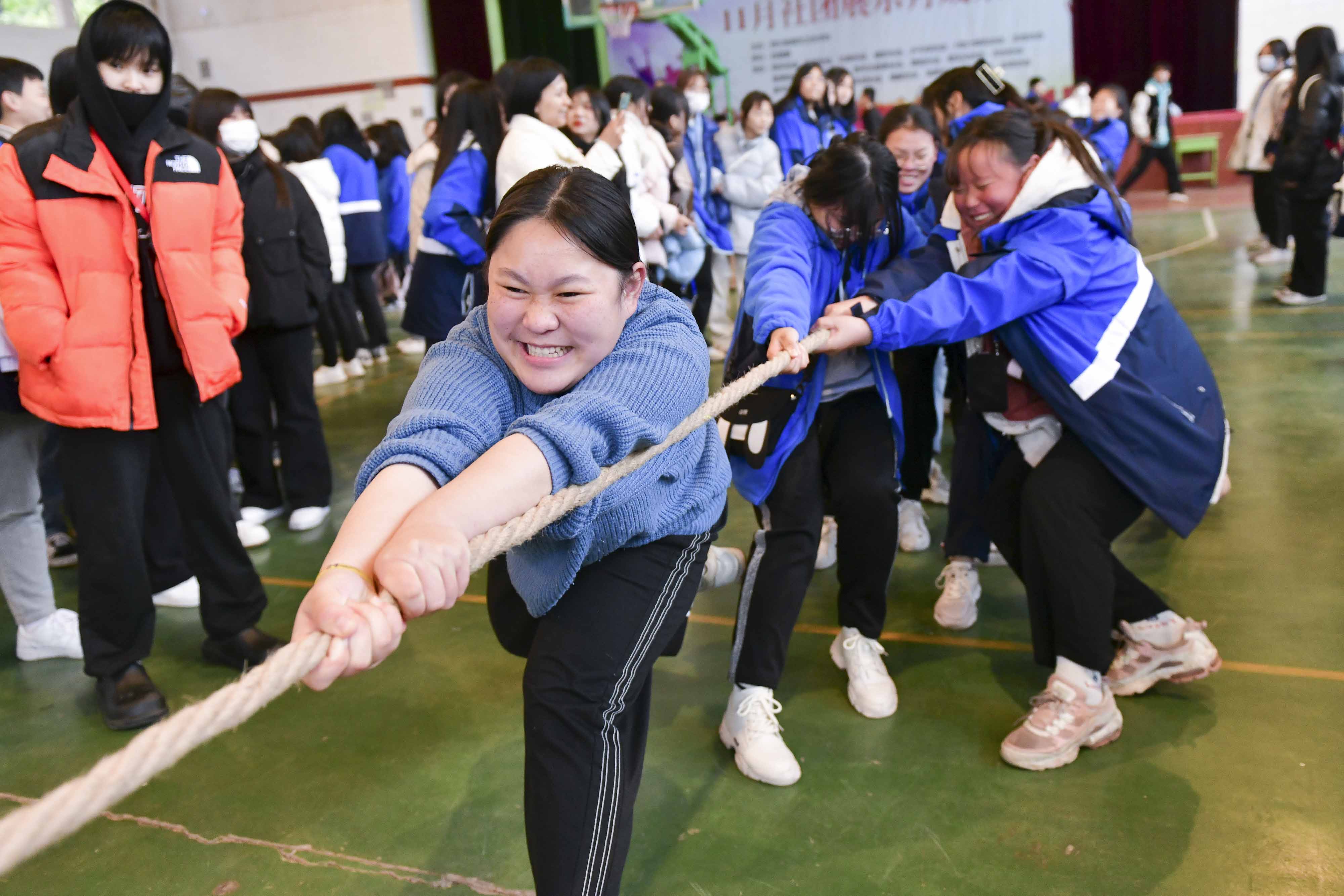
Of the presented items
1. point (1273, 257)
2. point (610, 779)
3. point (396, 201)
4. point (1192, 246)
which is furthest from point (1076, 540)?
point (1192, 246)

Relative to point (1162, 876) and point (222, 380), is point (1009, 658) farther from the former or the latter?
point (222, 380)

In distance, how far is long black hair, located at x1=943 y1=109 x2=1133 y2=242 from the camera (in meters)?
2.06

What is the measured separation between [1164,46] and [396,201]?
11.1 m

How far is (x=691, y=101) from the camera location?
→ 19.9 feet

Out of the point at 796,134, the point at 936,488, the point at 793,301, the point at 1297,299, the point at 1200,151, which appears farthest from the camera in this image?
the point at 1200,151

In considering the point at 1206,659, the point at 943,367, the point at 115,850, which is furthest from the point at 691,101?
the point at 115,850

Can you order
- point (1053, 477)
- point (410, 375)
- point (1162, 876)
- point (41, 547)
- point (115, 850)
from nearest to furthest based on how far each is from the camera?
point (1162, 876), point (115, 850), point (1053, 477), point (41, 547), point (410, 375)

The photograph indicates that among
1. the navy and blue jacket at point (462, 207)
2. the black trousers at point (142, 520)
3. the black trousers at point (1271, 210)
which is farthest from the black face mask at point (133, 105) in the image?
the black trousers at point (1271, 210)

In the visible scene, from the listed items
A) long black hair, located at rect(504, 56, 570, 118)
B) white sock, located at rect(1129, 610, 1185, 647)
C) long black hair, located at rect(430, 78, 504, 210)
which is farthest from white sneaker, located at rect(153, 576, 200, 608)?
white sock, located at rect(1129, 610, 1185, 647)

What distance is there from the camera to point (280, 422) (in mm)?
3572

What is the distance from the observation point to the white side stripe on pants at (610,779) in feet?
4.37

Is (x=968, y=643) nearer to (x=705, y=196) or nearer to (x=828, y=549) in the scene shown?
(x=828, y=549)

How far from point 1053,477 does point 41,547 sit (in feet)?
8.14

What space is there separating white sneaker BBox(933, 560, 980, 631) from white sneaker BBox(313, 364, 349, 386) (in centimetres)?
420
